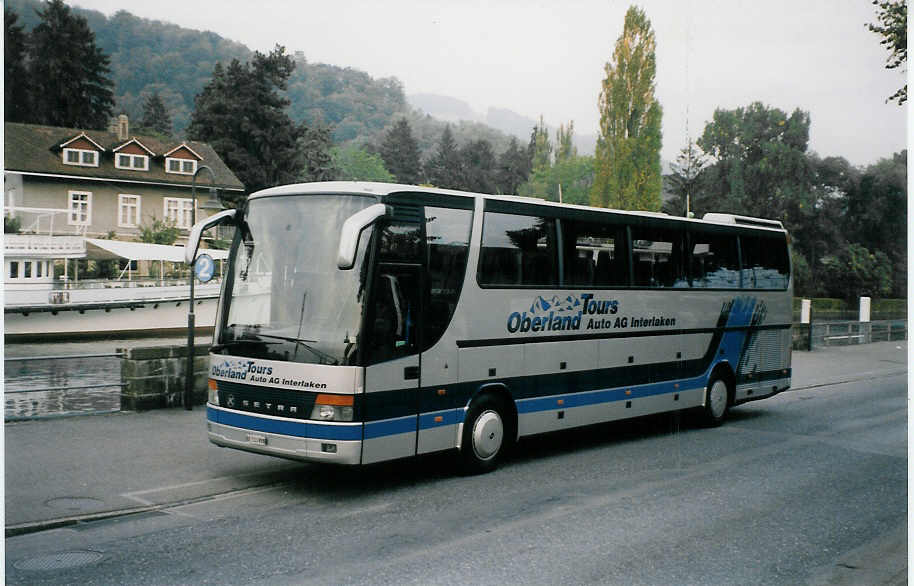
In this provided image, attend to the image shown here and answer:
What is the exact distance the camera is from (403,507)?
8.30 metres

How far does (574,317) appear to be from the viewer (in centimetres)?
1120

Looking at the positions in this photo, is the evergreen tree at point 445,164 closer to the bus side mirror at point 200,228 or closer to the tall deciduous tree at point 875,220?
the tall deciduous tree at point 875,220

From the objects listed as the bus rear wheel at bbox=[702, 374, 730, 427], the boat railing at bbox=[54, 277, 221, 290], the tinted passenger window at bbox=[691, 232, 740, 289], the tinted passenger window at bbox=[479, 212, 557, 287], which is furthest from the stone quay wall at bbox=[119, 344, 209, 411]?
the boat railing at bbox=[54, 277, 221, 290]

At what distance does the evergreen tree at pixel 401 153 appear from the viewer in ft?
213

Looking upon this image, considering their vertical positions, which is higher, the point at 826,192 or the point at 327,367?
the point at 826,192

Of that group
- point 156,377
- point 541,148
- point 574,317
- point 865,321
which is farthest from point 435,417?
point 541,148

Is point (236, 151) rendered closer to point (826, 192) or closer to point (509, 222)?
point (826, 192)

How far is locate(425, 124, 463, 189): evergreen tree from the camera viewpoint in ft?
236

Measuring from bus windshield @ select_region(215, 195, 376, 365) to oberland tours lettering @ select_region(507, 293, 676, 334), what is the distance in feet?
8.31

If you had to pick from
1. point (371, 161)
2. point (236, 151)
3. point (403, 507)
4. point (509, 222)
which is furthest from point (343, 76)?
point (403, 507)

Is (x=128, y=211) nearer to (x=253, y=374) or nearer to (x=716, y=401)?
(x=716, y=401)

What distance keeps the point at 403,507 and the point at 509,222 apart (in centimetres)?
379

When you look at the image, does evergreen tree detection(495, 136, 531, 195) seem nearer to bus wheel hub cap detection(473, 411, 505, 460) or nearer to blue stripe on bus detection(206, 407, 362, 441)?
bus wheel hub cap detection(473, 411, 505, 460)

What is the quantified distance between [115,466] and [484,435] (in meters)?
4.27
